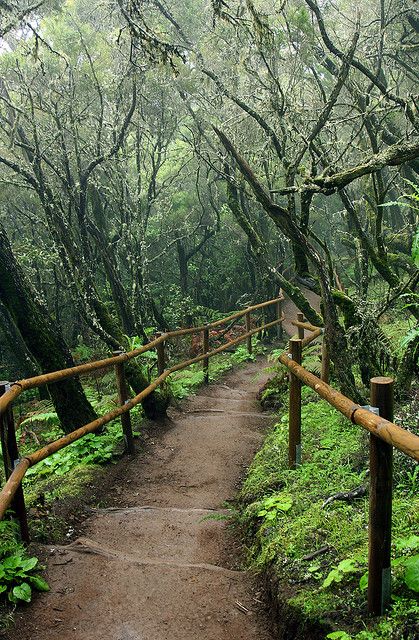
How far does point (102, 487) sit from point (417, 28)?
1079cm

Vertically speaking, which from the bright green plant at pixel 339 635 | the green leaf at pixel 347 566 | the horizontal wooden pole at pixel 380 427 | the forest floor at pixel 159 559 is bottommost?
the forest floor at pixel 159 559

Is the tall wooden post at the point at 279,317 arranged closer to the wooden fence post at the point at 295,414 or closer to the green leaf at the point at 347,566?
the wooden fence post at the point at 295,414

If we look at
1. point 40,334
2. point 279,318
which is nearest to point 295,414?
point 40,334

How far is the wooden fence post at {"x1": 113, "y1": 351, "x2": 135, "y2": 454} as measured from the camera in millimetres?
6121

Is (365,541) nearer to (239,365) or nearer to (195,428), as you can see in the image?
(195,428)

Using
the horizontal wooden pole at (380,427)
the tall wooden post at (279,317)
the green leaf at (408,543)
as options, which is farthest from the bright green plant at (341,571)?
the tall wooden post at (279,317)

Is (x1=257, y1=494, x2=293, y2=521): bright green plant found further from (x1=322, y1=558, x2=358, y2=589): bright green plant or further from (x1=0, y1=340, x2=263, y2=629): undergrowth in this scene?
(x1=0, y1=340, x2=263, y2=629): undergrowth

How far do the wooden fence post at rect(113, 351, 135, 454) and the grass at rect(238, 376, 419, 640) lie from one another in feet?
5.01

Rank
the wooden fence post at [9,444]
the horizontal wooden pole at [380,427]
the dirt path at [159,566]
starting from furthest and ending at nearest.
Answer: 1. the wooden fence post at [9,444]
2. the dirt path at [159,566]
3. the horizontal wooden pole at [380,427]

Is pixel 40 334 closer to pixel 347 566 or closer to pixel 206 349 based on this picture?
pixel 347 566

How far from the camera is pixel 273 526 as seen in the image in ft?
13.4

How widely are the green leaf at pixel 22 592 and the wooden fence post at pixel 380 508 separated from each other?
78.4 inches

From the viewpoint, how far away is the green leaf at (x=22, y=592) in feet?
10.8

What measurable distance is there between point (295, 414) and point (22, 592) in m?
2.68
